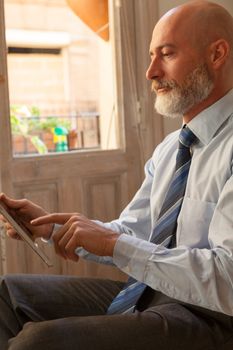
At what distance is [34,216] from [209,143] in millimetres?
510

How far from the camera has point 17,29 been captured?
219 cm

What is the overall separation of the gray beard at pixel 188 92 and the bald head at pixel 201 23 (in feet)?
0.24

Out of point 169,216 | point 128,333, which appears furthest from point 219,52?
point 128,333

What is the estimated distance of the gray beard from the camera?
1334 millimetres

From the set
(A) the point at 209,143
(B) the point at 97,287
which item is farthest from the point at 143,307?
(A) the point at 209,143

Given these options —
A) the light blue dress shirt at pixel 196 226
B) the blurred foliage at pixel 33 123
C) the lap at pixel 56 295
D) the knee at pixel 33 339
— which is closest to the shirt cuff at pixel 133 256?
the light blue dress shirt at pixel 196 226

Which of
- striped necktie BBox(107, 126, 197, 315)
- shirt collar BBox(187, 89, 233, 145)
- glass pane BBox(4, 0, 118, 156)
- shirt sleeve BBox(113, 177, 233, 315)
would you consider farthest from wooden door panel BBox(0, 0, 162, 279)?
shirt sleeve BBox(113, 177, 233, 315)

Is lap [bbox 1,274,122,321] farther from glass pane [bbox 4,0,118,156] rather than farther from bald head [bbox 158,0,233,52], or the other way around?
glass pane [bbox 4,0,118,156]

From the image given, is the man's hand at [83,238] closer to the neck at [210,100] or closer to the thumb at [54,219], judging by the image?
the thumb at [54,219]

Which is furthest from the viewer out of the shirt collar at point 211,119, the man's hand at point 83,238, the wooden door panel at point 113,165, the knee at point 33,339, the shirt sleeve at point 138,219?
the wooden door panel at point 113,165

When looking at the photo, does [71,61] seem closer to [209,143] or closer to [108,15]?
[108,15]

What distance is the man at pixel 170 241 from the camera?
108 cm

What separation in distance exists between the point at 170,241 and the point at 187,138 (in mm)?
274

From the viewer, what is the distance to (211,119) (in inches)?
51.6
